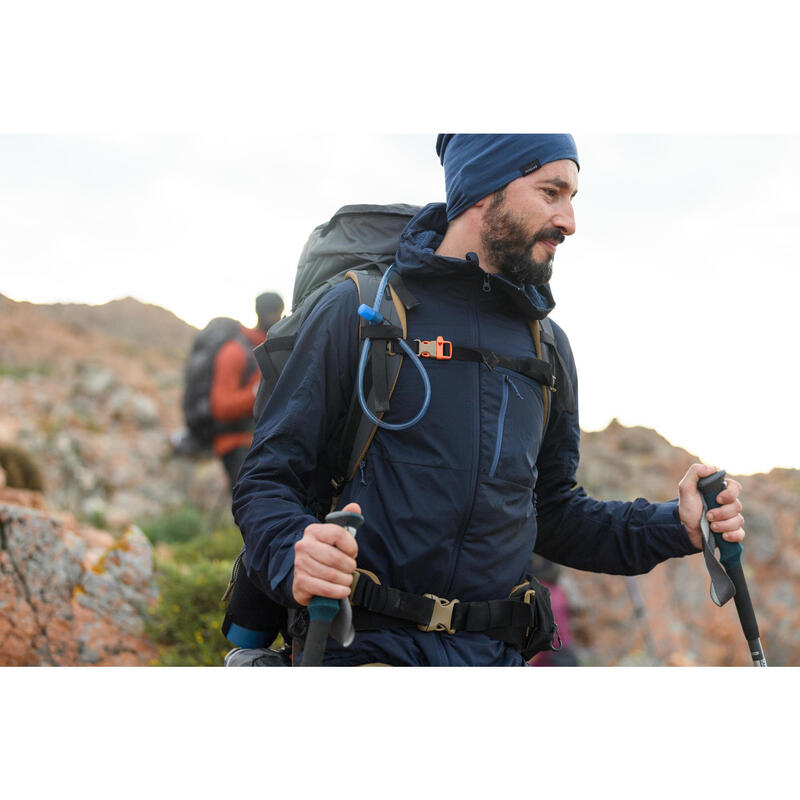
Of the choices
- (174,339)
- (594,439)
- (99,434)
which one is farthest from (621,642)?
(174,339)

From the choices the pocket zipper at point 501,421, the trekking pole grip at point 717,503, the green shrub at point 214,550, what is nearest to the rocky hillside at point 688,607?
the green shrub at point 214,550

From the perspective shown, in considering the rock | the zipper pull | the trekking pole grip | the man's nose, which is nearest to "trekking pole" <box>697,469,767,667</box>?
the trekking pole grip

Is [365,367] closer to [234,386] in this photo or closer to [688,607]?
[234,386]

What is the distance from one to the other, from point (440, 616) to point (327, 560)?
527 mm

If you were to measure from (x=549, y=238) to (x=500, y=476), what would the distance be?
0.80 m

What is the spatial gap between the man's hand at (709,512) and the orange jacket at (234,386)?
18.7 feet

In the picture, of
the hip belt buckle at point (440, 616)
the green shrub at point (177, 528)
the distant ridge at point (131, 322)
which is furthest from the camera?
the distant ridge at point (131, 322)

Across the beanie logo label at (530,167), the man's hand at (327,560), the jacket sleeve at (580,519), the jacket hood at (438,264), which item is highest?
the beanie logo label at (530,167)

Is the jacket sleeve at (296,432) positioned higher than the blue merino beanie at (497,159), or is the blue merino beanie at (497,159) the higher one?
the blue merino beanie at (497,159)

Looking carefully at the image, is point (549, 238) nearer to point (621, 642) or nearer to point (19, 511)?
point (19, 511)

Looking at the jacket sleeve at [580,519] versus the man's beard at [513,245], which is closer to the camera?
the man's beard at [513,245]

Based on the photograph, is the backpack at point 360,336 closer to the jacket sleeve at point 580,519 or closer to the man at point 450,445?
the man at point 450,445

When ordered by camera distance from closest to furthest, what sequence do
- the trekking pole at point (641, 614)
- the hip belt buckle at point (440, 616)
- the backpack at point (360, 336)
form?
the hip belt buckle at point (440, 616), the backpack at point (360, 336), the trekking pole at point (641, 614)

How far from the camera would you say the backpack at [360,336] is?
242cm
